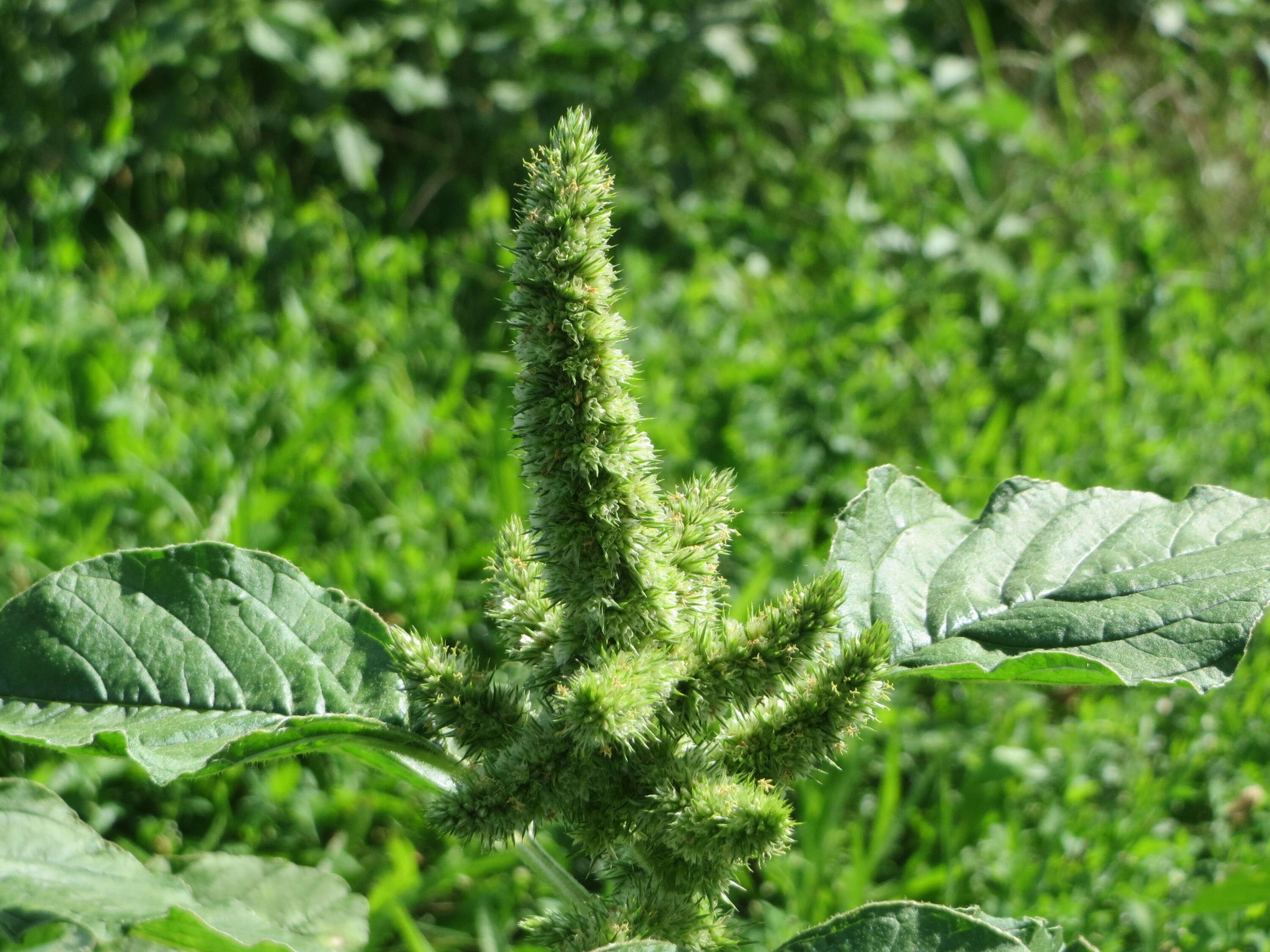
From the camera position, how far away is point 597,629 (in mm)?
1027

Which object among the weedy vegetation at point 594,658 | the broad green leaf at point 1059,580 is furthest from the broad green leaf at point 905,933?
the broad green leaf at point 1059,580

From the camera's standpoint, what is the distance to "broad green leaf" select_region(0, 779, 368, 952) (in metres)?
1.03

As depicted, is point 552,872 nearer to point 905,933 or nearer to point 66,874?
point 905,933

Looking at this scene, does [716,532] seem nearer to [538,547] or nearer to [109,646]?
[538,547]

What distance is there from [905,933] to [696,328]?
9.83ft

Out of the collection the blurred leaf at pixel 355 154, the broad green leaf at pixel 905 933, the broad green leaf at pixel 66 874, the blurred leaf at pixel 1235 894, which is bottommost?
the broad green leaf at pixel 66 874

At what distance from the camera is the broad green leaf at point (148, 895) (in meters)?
1.03

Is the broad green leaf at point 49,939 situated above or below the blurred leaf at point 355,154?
below

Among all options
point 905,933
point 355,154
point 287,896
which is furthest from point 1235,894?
point 355,154

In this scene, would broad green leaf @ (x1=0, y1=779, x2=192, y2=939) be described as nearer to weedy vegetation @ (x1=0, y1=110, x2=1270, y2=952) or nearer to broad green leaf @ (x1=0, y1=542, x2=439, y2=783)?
weedy vegetation @ (x1=0, y1=110, x2=1270, y2=952)

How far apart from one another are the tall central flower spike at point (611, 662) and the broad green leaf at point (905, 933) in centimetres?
10

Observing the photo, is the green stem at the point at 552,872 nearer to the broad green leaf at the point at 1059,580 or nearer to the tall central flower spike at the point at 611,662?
the tall central flower spike at the point at 611,662

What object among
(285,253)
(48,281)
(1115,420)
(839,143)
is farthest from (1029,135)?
(48,281)

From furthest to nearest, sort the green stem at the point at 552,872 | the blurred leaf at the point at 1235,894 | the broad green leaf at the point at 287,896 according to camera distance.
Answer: the blurred leaf at the point at 1235,894 → the broad green leaf at the point at 287,896 → the green stem at the point at 552,872
